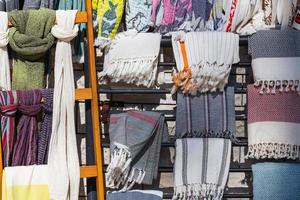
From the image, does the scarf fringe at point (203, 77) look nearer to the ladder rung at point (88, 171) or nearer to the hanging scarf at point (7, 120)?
the ladder rung at point (88, 171)

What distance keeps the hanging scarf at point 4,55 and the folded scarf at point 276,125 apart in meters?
0.98

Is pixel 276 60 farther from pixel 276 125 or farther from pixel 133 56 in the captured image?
pixel 133 56

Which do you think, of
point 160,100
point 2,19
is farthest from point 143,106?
point 2,19

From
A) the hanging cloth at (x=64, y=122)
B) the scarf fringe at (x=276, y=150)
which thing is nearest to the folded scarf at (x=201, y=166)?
the scarf fringe at (x=276, y=150)

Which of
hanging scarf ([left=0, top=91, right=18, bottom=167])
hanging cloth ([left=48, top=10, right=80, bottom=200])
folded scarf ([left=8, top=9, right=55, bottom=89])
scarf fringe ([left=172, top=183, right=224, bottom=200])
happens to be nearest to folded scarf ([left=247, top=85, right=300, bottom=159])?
scarf fringe ([left=172, top=183, right=224, bottom=200])

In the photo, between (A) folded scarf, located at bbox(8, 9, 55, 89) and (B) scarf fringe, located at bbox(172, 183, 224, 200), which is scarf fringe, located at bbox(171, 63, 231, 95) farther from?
(A) folded scarf, located at bbox(8, 9, 55, 89)

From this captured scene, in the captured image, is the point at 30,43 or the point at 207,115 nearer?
the point at 30,43

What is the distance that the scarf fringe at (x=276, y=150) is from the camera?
2.62m

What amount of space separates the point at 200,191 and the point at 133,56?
0.61 metres

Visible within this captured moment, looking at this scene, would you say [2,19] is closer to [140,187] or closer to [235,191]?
[140,187]

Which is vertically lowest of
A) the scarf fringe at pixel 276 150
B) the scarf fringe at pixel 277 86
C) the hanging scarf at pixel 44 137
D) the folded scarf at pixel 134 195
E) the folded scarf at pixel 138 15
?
the folded scarf at pixel 134 195

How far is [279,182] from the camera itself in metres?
2.64

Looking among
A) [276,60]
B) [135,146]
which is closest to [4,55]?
[135,146]

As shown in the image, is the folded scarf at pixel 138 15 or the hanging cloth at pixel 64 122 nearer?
the hanging cloth at pixel 64 122
